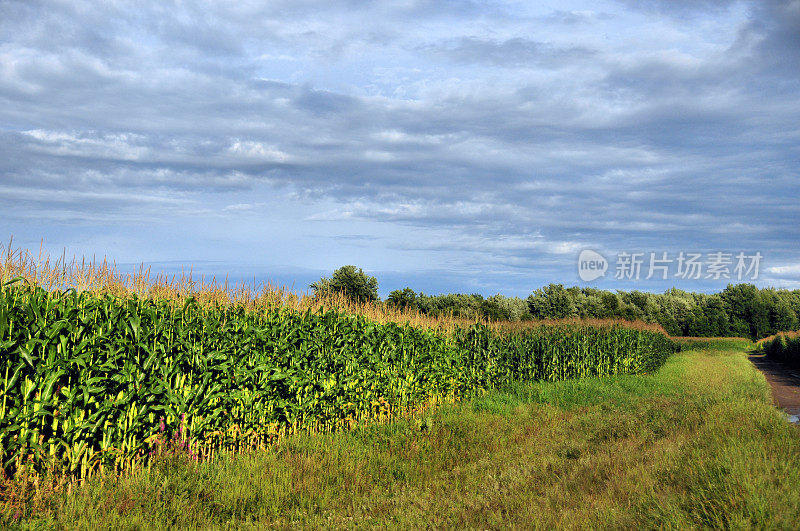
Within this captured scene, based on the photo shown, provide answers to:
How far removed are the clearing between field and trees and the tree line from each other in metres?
29.7

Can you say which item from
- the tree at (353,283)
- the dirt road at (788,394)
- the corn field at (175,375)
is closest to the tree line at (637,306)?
the tree at (353,283)

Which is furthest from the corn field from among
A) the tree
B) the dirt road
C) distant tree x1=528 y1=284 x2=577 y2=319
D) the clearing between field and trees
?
distant tree x1=528 y1=284 x2=577 y2=319

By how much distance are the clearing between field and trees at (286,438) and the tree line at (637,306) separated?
29.7 metres

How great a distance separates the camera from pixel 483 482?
7645 mm

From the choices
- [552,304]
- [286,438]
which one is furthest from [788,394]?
[552,304]

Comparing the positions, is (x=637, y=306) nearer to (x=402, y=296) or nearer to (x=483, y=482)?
(x=402, y=296)

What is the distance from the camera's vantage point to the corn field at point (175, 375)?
6.53 metres

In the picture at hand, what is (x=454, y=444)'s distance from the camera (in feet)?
32.4

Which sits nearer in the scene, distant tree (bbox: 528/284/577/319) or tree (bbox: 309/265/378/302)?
tree (bbox: 309/265/378/302)

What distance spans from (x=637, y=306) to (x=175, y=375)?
9723 cm

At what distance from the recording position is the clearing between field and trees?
5.85 m

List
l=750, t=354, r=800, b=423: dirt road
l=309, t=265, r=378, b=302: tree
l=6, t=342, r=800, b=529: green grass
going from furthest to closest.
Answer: l=309, t=265, r=378, b=302: tree, l=750, t=354, r=800, b=423: dirt road, l=6, t=342, r=800, b=529: green grass

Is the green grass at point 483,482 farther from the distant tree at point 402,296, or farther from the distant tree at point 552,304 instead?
the distant tree at point 552,304

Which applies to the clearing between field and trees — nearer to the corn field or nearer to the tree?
the corn field
